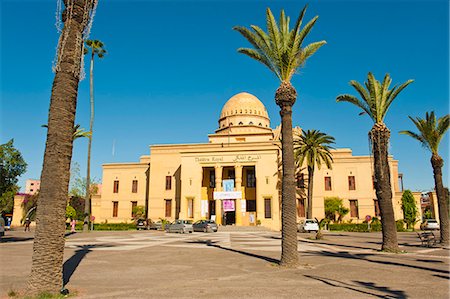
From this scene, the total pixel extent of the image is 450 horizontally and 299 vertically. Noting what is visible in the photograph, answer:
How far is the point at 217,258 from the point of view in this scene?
13.6m

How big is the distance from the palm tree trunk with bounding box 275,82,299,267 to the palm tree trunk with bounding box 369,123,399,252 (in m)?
6.92

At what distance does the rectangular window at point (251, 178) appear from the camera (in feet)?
148

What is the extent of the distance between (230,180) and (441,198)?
80.6 ft

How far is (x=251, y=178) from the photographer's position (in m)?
45.5

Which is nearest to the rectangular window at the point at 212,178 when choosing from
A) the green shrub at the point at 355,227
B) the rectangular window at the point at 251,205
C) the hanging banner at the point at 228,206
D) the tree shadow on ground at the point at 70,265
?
the hanging banner at the point at 228,206

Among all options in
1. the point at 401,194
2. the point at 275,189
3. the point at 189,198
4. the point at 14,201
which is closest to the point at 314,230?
the point at 275,189

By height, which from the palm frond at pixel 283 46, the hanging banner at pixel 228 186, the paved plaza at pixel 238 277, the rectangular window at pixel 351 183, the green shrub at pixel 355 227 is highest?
the palm frond at pixel 283 46

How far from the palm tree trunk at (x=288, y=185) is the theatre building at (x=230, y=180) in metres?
28.6

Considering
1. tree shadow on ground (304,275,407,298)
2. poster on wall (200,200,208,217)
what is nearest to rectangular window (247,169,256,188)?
poster on wall (200,200,208,217)

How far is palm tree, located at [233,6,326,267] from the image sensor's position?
12453mm

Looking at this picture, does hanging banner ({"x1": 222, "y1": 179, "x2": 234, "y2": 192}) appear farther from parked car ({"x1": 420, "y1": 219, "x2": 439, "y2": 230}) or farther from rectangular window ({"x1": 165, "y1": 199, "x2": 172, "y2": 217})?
parked car ({"x1": 420, "y1": 219, "x2": 439, "y2": 230})

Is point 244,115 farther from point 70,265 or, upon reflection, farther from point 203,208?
point 70,265

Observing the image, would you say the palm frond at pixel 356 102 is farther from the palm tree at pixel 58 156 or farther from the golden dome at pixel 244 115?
the golden dome at pixel 244 115

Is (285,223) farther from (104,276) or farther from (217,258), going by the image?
(104,276)
